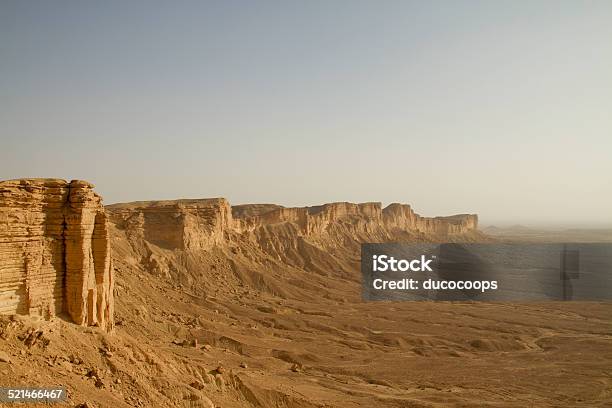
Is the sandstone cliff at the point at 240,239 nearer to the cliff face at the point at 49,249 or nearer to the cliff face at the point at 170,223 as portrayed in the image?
the cliff face at the point at 170,223

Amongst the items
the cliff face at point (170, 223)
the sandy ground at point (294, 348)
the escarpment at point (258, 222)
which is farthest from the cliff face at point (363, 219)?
the sandy ground at point (294, 348)

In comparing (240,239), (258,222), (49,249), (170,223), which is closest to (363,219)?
(258,222)

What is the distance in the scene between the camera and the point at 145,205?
45.3 m

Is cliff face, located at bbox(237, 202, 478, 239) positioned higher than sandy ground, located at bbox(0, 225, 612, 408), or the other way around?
cliff face, located at bbox(237, 202, 478, 239)

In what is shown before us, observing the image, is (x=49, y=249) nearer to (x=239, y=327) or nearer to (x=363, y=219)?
(x=239, y=327)

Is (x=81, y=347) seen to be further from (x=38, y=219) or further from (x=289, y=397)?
(x=289, y=397)

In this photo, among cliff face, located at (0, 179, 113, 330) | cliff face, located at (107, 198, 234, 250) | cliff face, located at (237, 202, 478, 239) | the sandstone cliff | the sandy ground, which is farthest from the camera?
cliff face, located at (237, 202, 478, 239)

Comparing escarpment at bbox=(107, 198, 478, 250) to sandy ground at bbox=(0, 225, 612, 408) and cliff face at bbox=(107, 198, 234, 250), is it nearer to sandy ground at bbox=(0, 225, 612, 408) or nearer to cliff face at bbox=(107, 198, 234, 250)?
cliff face at bbox=(107, 198, 234, 250)

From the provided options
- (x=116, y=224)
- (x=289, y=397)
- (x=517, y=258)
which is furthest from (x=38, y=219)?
(x=517, y=258)

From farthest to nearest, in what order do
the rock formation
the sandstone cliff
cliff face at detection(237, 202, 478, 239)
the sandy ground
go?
cliff face at detection(237, 202, 478, 239) → the rock formation → the sandstone cliff → the sandy ground

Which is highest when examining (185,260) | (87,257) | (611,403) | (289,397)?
(87,257)

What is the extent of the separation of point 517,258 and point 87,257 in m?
89.2

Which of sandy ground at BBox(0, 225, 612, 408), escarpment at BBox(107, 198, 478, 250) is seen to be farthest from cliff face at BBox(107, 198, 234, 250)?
sandy ground at BBox(0, 225, 612, 408)

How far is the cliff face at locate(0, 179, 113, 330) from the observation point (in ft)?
41.6
